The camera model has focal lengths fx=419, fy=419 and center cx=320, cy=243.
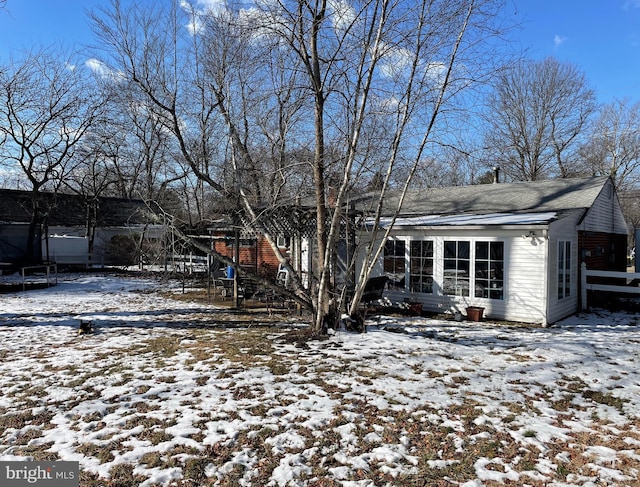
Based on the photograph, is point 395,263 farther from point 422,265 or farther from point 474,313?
point 474,313

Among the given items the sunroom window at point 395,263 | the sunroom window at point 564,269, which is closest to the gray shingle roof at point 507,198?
the sunroom window at point 564,269

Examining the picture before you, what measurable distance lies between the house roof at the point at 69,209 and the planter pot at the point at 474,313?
57.5 ft

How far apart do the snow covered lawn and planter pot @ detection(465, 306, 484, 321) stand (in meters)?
1.47

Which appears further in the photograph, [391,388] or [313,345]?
[313,345]

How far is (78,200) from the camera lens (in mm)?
27141

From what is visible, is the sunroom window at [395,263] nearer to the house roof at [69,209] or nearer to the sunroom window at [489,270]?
the sunroom window at [489,270]

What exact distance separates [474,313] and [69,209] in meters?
27.3

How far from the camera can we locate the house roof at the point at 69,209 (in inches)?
936

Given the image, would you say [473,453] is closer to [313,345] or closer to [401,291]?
[313,345]

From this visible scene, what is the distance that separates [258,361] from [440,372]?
103 inches

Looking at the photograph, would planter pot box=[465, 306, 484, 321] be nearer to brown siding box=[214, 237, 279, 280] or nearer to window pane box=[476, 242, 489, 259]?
window pane box=[476, 242, 489, 259]

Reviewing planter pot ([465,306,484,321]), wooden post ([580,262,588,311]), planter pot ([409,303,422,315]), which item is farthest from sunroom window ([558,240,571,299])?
planter pot ([409,303,422,315])

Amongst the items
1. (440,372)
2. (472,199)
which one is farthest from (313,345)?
(472,199)

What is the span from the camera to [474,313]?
988 centimetres
